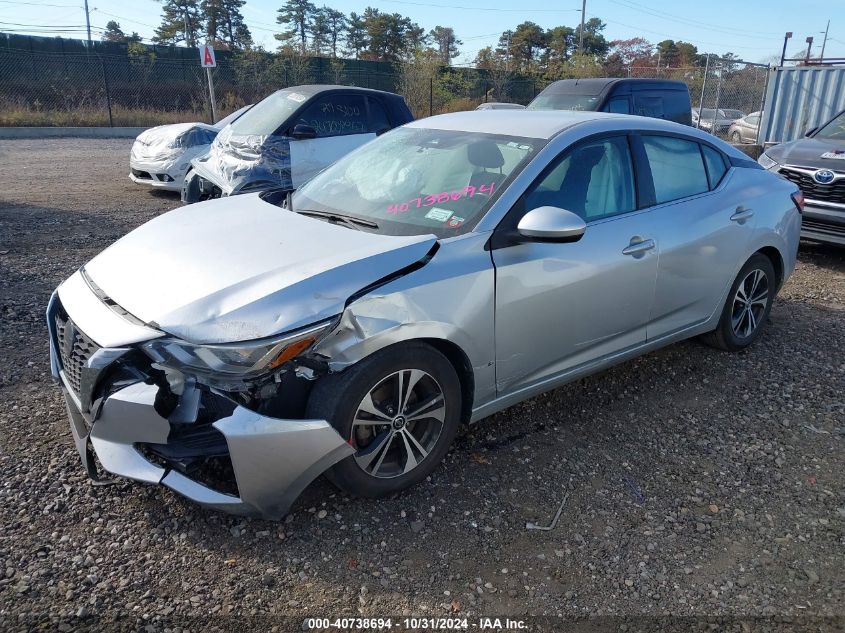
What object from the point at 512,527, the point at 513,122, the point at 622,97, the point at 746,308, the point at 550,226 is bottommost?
the point at 512,527

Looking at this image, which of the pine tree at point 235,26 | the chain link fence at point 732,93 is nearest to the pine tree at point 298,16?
the pine tree at point 235,26

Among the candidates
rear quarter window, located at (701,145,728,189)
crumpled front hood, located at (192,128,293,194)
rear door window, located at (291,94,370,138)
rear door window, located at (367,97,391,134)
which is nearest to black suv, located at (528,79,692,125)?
rear door window, located at (367,97,391,134)

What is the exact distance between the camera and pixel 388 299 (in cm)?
273

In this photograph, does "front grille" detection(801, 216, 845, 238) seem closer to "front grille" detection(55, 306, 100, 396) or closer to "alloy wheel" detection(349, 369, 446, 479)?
"alloy wheel" detection(349, 369, 446, 479)

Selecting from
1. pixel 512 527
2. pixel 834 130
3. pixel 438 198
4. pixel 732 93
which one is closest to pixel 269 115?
pixel 438 198

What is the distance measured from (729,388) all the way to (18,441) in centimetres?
414

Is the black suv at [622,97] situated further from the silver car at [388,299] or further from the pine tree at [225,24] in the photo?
the pine tree at [225,24]

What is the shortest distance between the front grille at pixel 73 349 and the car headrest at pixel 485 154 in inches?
80.8

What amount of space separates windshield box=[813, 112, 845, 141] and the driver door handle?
584 centimetres

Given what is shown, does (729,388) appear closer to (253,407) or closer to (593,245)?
(593,245)

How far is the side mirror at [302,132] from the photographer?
774cm

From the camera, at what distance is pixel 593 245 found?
11.3ft

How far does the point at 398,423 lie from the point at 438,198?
1193 millimetres

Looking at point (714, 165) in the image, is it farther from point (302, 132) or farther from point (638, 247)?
point (302, 132)
